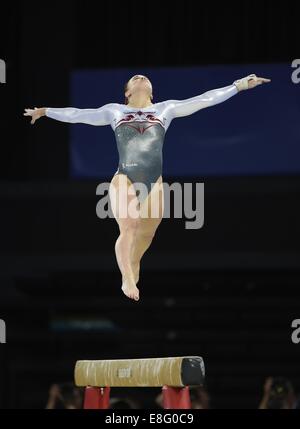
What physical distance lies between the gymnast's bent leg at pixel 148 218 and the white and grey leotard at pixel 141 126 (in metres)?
0.04

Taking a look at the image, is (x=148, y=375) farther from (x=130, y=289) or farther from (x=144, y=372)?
(x=130, y=289)

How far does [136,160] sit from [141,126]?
214mm

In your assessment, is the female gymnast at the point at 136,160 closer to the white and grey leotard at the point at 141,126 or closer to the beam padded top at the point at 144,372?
the white and grey leotard at the point at 141,126

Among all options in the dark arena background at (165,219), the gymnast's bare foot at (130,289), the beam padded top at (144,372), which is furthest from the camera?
the dark arena background at (165,219)

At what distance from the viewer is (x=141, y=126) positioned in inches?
221

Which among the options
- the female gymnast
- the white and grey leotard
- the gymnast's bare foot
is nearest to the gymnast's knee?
the female gymnast

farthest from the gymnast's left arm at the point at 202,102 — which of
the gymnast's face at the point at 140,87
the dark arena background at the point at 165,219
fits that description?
the dark arena background at the point at 165,219

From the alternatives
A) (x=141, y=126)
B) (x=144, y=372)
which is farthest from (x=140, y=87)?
(x=144, y=372)

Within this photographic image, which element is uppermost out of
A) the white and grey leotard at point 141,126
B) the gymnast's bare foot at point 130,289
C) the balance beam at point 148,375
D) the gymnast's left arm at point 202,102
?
the gymnast's left arm at point 202,102

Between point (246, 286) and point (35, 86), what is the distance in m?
3.69

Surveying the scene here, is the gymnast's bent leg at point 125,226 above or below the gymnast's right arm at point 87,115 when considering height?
below

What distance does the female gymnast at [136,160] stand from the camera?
18.0 feet

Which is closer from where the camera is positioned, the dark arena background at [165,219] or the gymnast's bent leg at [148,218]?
the gymnast's bent leg at [148,218]

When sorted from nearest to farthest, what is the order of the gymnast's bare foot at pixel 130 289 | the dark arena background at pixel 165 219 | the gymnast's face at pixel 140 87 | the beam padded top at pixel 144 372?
the gymnast's bare foot at pixel 130 289
the beam padded top at pixel 144 372
the gymnast's face at pixel 140 87
the dark arena background at pixel 165 219
